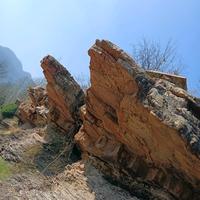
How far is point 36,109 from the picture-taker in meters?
17.8

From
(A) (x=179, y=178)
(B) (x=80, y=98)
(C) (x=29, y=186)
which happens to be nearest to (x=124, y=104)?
(A) (x=179, y=178)

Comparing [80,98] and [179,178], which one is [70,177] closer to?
[179,178]

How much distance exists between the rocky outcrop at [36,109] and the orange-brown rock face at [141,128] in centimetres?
566

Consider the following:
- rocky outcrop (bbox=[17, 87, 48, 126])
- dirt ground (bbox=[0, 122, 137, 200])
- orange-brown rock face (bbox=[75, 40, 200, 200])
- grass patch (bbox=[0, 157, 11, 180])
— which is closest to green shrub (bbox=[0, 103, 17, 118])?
rocky outcrop (bbox=[17, 87, 48, 126])

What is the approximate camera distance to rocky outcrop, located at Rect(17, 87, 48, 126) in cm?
1691

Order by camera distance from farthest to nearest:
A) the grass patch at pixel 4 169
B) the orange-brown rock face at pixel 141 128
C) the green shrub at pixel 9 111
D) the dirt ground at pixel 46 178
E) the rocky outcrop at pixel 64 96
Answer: the green shrub at pixel 9 111, the rocky outcrop at pixel 64 96, the grass patch at pixel 4 169, the dirt ground at pixel 46 178, the orange-brown rock face at pixel 141 128

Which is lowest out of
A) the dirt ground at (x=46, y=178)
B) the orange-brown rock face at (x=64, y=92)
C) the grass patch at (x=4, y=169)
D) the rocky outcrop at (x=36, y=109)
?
the grass patch at (x=4, y=169)

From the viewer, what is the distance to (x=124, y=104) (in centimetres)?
974

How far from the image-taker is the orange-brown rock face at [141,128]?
8.71m

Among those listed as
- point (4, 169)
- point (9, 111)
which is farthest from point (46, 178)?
point (9, 111)

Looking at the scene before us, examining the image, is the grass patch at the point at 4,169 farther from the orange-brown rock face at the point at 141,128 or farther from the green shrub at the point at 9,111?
the green shrub at the point at 9,111

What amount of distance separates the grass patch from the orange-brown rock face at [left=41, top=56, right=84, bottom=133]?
273cm

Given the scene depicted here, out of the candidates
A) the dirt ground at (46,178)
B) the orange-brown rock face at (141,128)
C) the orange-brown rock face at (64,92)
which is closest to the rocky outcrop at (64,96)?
the orange-brown rock face at (64,92)

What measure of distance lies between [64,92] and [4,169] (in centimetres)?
345
